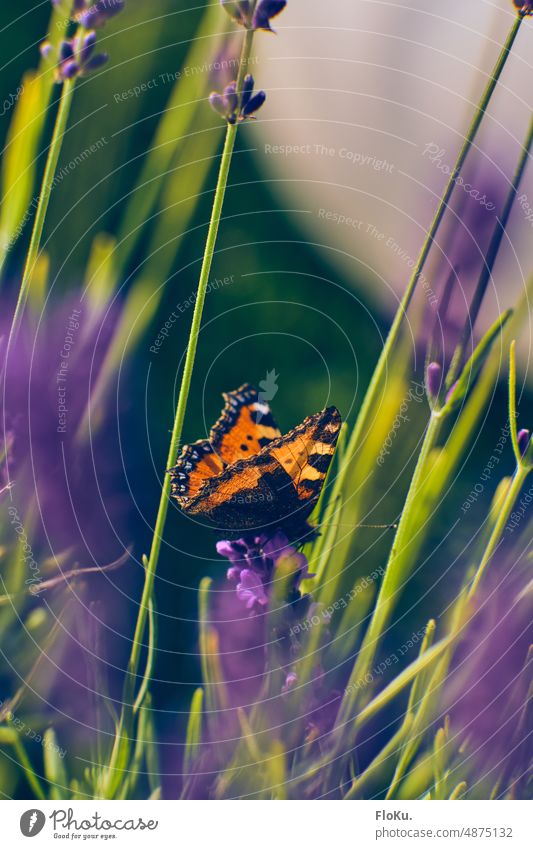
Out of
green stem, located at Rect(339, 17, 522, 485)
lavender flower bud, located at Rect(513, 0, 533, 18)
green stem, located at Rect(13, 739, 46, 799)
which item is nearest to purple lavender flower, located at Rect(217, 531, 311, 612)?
green stem, located at Rect(339, 17, 522, 485)

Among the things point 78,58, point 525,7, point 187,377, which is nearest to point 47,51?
point 78,58

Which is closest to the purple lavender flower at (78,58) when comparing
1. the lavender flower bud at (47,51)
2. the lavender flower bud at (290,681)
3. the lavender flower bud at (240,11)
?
the lavender flower bud at (47,51)

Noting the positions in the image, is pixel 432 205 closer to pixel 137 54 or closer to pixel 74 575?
pixel 137 54

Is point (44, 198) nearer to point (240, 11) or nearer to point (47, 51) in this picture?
point (47, 51)

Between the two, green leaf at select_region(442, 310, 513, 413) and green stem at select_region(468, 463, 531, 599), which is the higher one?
green leaf at select_region(442, 310, 513, 413)

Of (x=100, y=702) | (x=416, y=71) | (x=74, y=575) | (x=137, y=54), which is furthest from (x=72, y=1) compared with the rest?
(x=100, y=702)

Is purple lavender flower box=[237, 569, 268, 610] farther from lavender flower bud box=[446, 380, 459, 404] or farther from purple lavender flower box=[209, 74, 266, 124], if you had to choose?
purple lavender flower box=[209, 74, 266, 124]

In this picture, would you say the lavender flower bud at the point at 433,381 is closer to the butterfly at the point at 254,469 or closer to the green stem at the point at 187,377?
the butterfly at the point at 254,469
